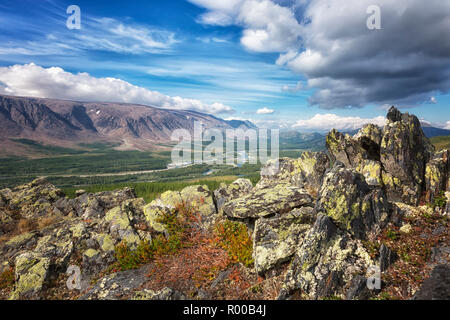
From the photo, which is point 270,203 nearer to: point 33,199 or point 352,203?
point 352,203

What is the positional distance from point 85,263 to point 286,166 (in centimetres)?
2001

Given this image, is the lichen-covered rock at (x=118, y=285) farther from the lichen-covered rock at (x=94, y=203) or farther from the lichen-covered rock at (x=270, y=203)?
the lichen-covered rock at (x=94, y=203)

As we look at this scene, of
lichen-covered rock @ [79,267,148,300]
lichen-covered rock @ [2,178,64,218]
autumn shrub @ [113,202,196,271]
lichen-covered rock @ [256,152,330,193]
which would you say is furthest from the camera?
lichen-covered rock @ [2,178,64,218]

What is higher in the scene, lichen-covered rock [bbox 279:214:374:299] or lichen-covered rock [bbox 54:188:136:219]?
lichen-covered rock [bbox 279:214:374:299]

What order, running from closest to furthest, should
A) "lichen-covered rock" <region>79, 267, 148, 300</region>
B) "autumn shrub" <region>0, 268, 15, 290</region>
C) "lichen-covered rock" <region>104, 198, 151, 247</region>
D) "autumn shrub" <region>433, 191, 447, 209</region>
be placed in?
"lichen-covered rock" <region>79, 267, 148, 300</region> → "autumn shrub" <region>433, 191, 447, 209</region> → "autumn shrub" <region>0, 268, 15, 290</region> → "lichen-covered rock" <region>104, 198, 151, 247</region>

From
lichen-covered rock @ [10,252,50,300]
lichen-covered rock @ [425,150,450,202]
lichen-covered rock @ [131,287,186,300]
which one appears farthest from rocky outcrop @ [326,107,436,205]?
lichen-covered rock @ [10,252,50,300]

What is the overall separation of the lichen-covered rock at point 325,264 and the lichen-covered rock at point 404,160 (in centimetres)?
808

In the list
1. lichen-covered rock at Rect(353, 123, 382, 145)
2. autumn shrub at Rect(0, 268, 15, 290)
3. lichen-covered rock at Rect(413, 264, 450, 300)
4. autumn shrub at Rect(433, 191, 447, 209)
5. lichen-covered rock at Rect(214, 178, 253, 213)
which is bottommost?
autumn shrub at Rect(0, 268, 15, 290)

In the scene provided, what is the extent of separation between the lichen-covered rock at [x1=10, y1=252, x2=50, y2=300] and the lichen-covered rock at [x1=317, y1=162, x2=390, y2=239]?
18.7 meters

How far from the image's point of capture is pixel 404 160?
16.7m

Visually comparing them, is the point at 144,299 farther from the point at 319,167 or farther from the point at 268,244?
the point at 319,167

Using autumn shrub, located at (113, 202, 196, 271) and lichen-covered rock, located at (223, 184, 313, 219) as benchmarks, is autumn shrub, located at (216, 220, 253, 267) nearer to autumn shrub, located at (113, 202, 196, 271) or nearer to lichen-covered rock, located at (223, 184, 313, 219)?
lichen-covered rock, located at (223, 184, 313, 219)

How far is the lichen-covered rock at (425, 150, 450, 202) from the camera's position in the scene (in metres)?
15.3
